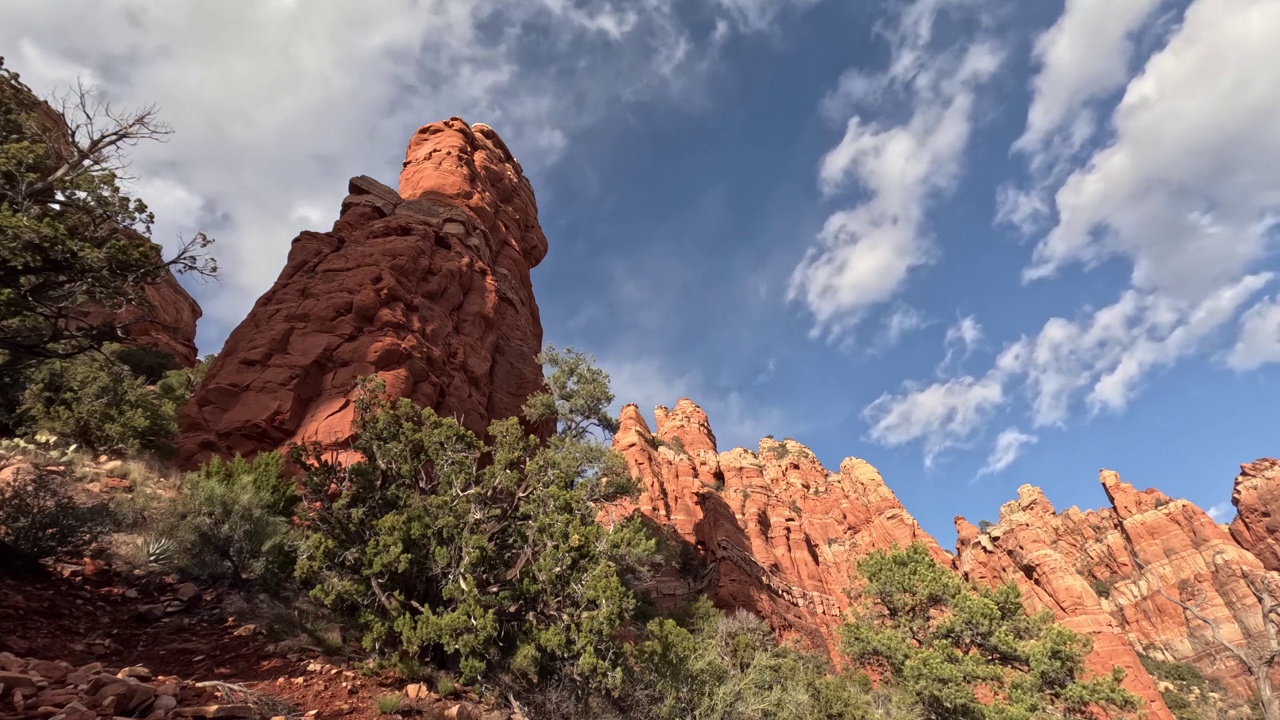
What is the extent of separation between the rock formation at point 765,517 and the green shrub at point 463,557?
2123cm

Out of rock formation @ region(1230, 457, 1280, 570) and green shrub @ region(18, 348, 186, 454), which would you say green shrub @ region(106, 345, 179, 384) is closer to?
green shrub @ region(18, 348, 186, 454)

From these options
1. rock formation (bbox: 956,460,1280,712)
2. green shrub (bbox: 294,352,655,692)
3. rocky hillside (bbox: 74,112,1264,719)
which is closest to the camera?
green shrub (bbox: 294,352,655,692)

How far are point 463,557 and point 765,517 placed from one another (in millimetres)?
53397

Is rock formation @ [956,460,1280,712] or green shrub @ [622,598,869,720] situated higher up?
rock formation @ [956,460,1280,712]

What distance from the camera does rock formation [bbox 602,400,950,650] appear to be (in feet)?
145

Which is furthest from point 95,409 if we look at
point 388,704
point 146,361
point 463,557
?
point 388,704

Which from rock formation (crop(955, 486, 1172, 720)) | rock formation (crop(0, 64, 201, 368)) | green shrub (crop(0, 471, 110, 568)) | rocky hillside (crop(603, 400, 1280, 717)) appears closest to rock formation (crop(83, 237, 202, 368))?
rock formation (crop(0, 64, 201, 368))

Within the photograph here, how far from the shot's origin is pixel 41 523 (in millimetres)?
10016

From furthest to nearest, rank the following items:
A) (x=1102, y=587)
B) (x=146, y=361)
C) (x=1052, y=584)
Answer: (x=1102, y=587), (x=1052, y=584), (x=146, y=361)

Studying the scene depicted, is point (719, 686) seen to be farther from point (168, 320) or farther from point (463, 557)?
point (168, 320)

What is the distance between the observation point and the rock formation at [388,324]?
63.4ft

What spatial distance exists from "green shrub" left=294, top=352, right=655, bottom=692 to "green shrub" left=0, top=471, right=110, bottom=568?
3.65 m

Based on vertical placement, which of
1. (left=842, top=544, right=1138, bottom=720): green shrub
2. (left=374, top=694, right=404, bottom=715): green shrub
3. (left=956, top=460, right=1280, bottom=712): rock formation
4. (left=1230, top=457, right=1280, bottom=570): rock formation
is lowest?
(left=374, top=694, right=404, bottom=715): green shrub

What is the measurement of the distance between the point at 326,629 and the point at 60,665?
166 inches
